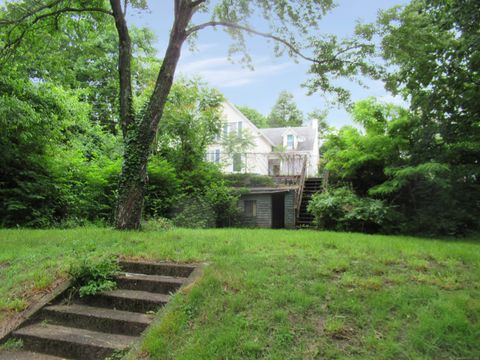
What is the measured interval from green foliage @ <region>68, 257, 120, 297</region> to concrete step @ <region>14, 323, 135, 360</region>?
53 centimetres

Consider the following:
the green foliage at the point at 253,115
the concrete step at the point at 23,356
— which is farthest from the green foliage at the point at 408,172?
the green foliage at the point at 253,115

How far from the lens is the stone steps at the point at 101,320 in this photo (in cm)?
323

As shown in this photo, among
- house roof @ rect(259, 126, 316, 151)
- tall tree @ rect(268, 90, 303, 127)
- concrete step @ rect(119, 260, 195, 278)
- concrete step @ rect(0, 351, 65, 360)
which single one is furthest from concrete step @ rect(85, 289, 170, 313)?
tall tree @ rect(268, 90, 303, 127)

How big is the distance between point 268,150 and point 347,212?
17.8 meters

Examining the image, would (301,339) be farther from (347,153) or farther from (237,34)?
(237,34)

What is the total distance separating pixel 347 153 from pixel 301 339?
7799 millimetres

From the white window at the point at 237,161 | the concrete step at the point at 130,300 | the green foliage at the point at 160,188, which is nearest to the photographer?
the concrete step at the point at 130,300

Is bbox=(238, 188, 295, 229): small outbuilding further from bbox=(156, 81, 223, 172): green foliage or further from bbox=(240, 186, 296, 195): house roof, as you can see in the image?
bbox=(156, 81, 223, 172): green foliage

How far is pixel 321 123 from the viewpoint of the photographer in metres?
38.2

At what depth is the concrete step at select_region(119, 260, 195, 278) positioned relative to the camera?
14.4 feet

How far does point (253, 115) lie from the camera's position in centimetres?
4350

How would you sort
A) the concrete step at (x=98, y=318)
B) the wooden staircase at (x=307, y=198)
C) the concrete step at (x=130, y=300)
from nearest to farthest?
the concrete step at (x=98, y=318) → the concrete step at (x=130, y=300) → the wooden staircase at (x=307, y=198)

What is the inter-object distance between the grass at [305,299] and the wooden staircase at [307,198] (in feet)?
25.7

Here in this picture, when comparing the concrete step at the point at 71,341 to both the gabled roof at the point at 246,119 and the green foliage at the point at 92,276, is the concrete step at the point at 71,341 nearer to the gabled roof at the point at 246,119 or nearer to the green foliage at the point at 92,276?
the green foliage at the point at 92,276
